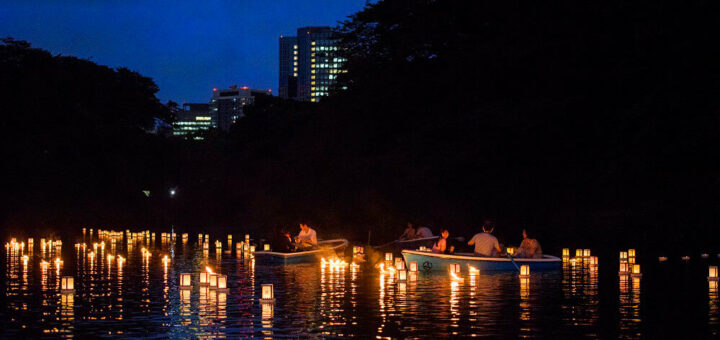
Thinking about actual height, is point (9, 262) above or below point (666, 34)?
below

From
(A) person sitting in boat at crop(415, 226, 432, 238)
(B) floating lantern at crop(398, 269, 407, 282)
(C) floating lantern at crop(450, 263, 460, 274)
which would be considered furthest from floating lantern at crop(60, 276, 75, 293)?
(A) person sitting in boat at crop(415, 226, 432, 238)

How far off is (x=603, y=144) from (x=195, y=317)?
2943cm

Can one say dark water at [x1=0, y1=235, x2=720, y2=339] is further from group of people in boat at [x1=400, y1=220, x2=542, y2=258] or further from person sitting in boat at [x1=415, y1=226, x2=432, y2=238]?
person sitting in boat at [x1=415, y1=226, x2=432, y2=238]

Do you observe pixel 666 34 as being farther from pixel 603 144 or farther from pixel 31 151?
pixel 31 151

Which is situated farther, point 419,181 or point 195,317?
point 419,181

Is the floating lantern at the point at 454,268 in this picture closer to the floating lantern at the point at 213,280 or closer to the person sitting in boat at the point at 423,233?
the floating lantern at the point at 213,280

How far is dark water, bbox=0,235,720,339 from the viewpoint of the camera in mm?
15451

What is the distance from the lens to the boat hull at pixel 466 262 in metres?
27.9

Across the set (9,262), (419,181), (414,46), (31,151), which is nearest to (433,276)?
(9,262)

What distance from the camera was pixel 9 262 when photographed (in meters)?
34.4

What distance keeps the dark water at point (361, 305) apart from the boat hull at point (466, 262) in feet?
3.14

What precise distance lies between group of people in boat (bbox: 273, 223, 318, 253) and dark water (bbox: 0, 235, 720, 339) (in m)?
2.91

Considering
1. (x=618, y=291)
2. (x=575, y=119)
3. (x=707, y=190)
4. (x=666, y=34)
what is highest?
(x=666, y=34)

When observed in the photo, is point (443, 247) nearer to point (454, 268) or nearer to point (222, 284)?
point (454, 268)
